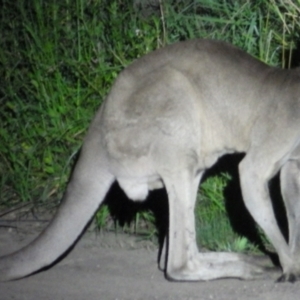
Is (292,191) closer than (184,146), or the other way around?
(184,146)

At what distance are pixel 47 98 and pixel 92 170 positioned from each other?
1993 millimetres

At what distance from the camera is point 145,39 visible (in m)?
6.93

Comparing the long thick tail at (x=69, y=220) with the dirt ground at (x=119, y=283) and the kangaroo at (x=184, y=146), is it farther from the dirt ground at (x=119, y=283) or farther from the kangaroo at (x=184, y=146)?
the dirt ground at (x=119, y=283)

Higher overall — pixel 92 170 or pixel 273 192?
pixel 92 170

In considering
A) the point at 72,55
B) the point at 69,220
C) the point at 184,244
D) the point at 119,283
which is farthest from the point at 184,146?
the point at 72,55

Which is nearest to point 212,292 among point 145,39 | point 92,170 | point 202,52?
point 92,170

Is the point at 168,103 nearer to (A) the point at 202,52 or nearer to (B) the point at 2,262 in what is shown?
(A) the point at 202,52

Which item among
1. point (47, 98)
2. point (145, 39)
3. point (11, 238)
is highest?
point (145, 39)

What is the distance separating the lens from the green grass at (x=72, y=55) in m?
6.75

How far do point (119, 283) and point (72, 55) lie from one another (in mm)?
2467

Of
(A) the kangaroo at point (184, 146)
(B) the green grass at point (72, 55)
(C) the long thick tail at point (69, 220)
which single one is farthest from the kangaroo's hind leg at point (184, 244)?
(B) the green grass at point (72, 55)

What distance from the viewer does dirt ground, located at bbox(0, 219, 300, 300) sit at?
511cm

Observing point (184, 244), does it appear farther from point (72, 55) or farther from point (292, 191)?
point (72, 55)

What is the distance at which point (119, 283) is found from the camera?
211 inches
